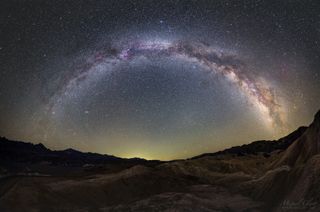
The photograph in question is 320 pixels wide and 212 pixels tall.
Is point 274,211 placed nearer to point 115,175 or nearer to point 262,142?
point 115,175

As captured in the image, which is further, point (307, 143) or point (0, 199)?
point (307, 143)

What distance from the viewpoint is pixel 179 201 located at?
5991cm

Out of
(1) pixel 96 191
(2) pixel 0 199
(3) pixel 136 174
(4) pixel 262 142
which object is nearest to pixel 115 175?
(3) pixel 136 174

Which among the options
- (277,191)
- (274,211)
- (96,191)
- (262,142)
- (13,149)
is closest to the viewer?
(274,211)

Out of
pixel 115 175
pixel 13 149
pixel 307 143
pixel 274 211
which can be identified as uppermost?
pixel 13 149

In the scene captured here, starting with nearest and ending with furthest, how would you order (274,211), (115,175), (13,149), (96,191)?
1. (274,211)
2. (96,191)
3. (115,175)
4. (13,149)

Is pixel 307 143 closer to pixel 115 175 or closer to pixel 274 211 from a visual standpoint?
pixel 274 211

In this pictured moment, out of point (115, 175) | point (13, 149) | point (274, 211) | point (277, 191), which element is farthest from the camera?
point (13, 149)

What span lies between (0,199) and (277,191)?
42.0 meters

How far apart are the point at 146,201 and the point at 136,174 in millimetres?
16272

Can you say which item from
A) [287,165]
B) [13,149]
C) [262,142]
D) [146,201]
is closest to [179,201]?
[146,201]

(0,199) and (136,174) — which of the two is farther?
(136,174)

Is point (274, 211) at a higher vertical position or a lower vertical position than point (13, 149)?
lower

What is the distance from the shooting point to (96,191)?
6544 cm
